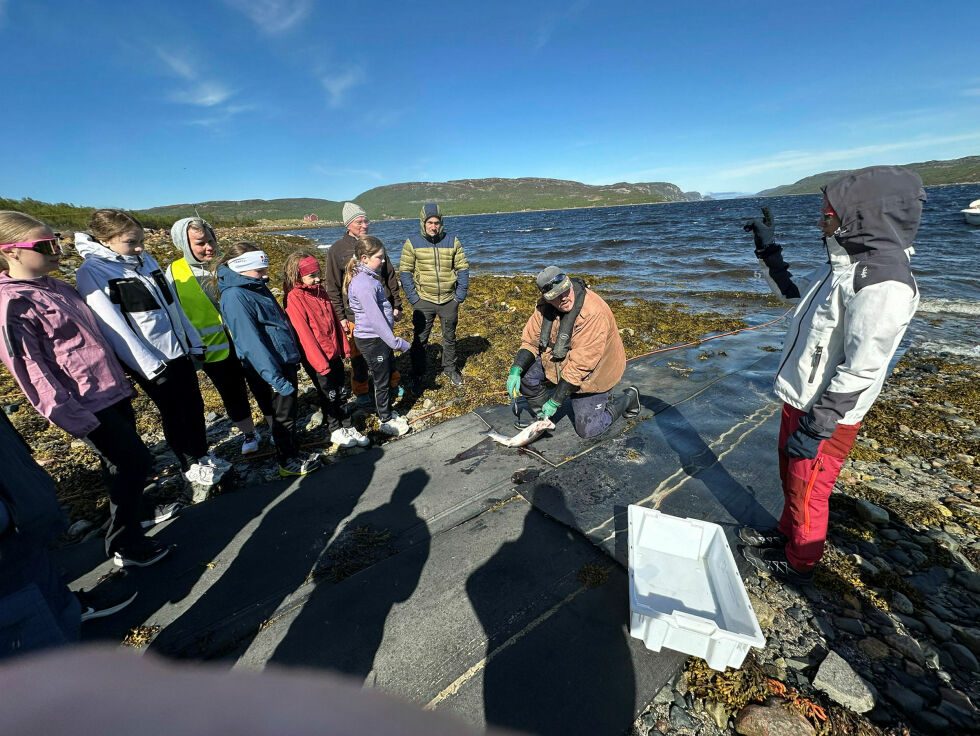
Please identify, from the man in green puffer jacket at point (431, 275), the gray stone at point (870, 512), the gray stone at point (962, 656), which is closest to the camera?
the gray stone at point (962, 656)

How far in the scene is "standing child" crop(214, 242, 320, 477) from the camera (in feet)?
11.2

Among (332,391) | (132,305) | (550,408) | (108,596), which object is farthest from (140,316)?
(550,408)

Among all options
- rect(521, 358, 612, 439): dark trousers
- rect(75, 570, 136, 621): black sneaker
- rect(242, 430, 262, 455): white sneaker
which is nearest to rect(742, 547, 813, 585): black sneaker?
rect(521, 358, 612, 439): dark trousers

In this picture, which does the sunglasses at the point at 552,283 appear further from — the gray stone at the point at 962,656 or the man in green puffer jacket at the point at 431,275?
the gray stone at the point at 962,656

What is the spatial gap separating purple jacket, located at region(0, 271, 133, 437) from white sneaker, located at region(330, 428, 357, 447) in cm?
204

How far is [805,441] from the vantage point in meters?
2.36

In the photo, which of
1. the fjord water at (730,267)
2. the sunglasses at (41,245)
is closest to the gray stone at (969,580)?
the fjord water at (730,267)

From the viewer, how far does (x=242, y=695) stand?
62 centimetres

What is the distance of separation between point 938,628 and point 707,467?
5.57ft

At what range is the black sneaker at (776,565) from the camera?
2.63m

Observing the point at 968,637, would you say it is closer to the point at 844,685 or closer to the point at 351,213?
the point at 844,685

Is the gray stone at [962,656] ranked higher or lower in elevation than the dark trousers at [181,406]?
lower

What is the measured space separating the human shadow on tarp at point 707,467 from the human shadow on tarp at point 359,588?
2.54 meters

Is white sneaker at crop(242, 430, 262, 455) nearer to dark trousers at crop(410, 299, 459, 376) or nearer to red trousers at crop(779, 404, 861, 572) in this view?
dark trousers at crop(410, 299, 459, 376)
